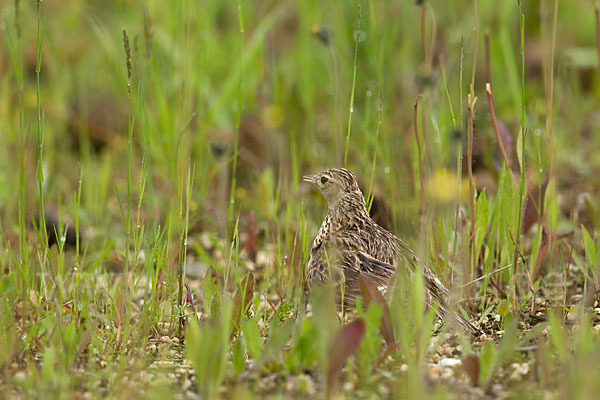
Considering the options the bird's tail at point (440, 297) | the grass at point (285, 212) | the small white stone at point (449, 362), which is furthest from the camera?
the bird's tail at point (440, 297)

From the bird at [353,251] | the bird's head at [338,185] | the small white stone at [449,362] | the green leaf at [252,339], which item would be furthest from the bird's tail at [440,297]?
the green leaf at [252,339]

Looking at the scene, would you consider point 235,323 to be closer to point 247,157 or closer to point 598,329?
point 598,329

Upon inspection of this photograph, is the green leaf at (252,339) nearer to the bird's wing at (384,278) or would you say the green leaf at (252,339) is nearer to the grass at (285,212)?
the grass at (285,212)

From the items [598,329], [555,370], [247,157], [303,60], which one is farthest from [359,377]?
[303,60]

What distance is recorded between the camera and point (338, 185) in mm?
3979

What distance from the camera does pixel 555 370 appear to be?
9.46ft

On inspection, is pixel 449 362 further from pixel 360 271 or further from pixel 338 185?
pixel 338 185

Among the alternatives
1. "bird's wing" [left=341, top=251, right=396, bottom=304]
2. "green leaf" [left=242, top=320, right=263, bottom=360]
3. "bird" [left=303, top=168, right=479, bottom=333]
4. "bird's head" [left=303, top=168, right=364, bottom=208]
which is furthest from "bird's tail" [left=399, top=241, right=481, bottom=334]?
"green leaf" [left=242, top=320, right=263, bottom=360]

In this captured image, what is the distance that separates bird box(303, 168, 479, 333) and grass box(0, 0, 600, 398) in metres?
0.09

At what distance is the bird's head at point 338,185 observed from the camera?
155 inches

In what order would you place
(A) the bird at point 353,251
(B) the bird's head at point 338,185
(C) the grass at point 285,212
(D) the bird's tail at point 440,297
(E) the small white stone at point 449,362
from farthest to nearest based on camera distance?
1. (B) the bird's head at point 338,185
2. (A) the bird at point 353,251
3. (D) the bird's tail at point 440,297
4. (E) the small white stone at point 449,362
5. (C) the grass at point 285,212

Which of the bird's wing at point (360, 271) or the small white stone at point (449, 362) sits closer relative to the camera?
the small white stone at point (449, 362)

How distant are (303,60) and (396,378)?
387 cm

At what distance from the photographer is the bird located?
3453mm
